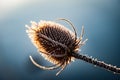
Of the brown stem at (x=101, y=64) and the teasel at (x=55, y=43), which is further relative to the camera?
the teasel at (x=55, y=43)

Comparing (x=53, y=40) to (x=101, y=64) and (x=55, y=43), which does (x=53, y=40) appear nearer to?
(x=55, y=43)

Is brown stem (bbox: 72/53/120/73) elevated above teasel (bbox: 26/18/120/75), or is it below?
below

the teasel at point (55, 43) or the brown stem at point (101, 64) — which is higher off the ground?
the teasel at point (55, 43)

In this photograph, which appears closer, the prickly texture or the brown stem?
the brown stem

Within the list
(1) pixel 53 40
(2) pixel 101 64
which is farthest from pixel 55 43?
(2) pixel 101 64

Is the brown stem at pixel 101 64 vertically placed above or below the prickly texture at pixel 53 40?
below

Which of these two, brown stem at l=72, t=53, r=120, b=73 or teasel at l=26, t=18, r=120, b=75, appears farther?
teasel at l=26, t=18, r=120, b=75

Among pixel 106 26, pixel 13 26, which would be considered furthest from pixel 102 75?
pixel 13 26

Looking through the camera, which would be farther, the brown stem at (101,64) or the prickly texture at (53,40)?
the prickly texture at (53,40)
